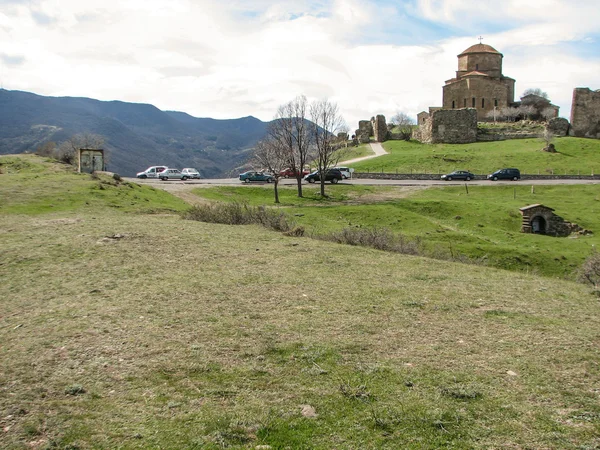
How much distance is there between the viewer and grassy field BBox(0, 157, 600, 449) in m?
5.04

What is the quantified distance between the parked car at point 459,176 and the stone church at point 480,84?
27.1 meters

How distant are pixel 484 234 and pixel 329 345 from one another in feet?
86.8

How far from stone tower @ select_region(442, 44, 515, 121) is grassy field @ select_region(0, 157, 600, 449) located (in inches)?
2824

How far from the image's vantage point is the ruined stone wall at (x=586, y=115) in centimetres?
7194

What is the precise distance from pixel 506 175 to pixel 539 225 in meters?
18.9

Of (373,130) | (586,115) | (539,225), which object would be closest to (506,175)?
(539,225)

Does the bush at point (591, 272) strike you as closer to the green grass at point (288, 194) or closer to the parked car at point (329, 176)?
the green grass at point (288, 194)

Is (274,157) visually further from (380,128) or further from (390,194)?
(380,128)

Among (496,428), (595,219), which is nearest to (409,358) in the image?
(496,428)

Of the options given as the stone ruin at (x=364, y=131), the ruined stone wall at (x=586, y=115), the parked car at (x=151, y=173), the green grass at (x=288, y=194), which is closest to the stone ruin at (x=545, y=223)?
the green grass at (x=288, y=194)

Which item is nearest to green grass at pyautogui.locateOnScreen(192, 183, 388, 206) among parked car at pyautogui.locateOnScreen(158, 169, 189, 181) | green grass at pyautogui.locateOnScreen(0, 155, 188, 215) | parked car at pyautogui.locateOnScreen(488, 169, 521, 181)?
green grass at pyautogui.locateOnScreen(0, 155, 188, 215)

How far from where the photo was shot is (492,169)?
5550 centimetres

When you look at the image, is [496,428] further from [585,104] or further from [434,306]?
[585,104]

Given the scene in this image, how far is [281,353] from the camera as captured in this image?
694 cm
